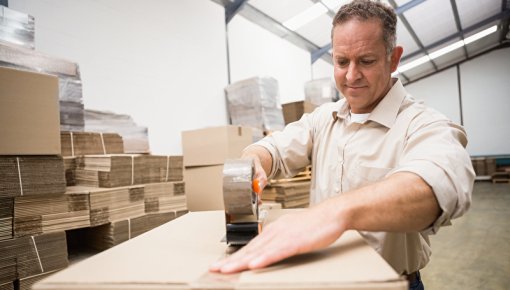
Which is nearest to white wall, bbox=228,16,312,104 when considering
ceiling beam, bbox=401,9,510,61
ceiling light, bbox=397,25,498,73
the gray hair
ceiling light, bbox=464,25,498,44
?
the gray hair

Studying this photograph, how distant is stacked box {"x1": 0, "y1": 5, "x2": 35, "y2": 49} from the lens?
2094 mm

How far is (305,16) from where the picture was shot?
19.8ft

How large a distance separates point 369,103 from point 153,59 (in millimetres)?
3120

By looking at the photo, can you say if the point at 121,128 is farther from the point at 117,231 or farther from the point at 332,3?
the point at 332,3

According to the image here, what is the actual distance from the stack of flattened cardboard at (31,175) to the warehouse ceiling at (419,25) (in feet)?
13.0

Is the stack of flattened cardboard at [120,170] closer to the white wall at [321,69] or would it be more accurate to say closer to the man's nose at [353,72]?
the man's nose at [353,72]

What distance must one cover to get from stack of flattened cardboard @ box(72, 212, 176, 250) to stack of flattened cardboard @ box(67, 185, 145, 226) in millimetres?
50

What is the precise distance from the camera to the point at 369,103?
151cm

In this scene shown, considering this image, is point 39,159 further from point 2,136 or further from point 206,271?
point 206,271

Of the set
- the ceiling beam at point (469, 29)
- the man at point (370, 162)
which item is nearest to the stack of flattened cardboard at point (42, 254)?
the man at point (370, 162)

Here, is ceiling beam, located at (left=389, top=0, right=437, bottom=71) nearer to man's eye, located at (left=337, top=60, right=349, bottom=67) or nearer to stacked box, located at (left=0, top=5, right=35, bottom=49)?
man's eye, located at (left=337, top=60, right=349, bottom=67)

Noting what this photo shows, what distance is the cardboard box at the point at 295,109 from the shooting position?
210 inches

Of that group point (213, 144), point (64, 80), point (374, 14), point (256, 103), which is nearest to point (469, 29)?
point (256, 103)

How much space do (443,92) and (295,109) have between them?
10803mm
